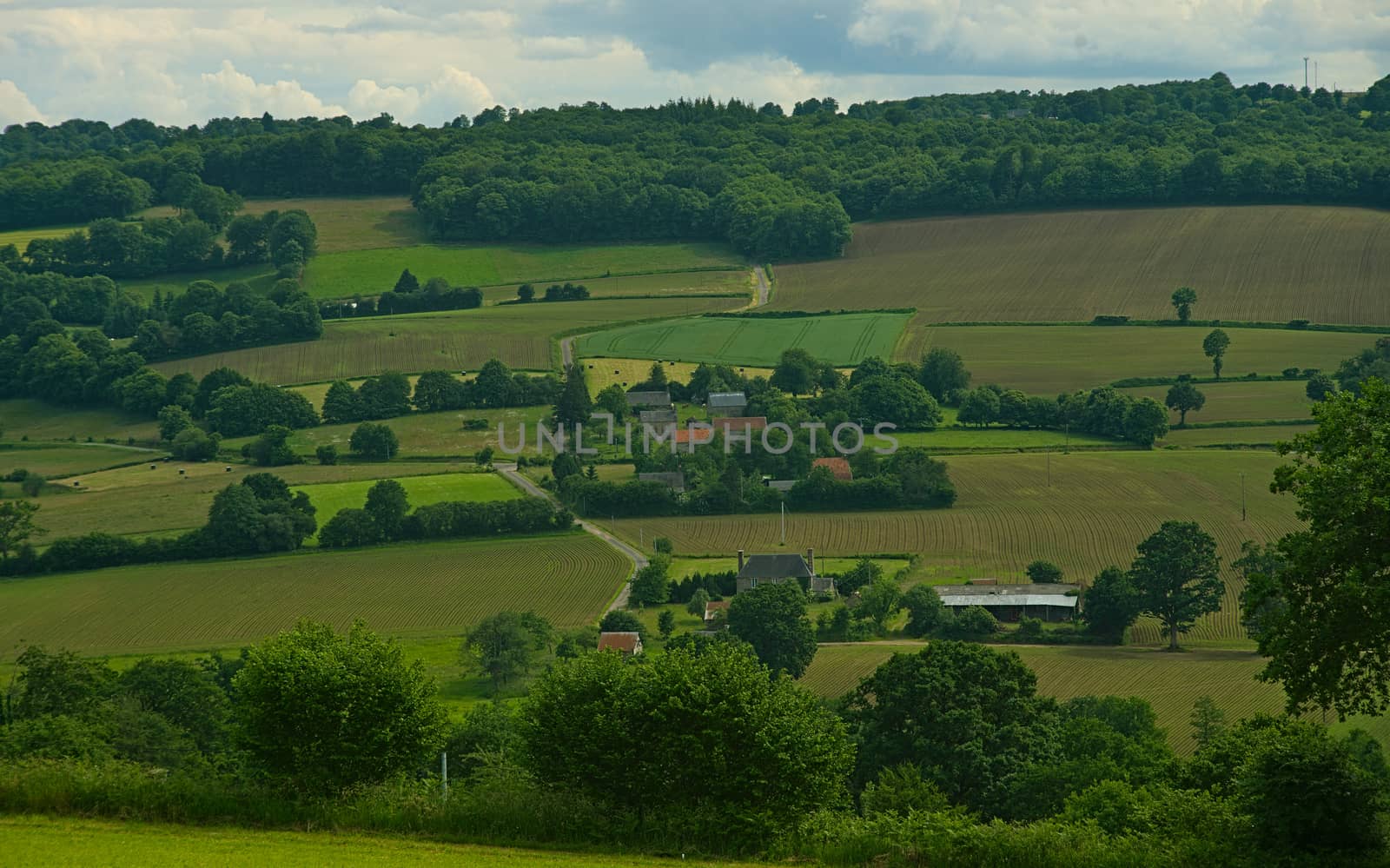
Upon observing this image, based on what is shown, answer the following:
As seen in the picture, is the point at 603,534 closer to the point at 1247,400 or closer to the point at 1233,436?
the point at 1233,436

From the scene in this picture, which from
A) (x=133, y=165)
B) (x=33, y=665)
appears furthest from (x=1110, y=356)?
(x=133, y=165)

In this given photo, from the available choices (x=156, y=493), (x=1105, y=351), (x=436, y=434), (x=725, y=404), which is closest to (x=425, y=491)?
(x=436, y=434)

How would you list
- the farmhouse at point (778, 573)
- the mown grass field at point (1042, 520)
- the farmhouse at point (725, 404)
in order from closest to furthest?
the farmhouse at point (778, 573) < the mown grass field at point (1042, 520) < the farmhouse at point (725, 404)

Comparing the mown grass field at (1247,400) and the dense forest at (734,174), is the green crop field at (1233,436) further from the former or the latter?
the dense forest at (734,174)

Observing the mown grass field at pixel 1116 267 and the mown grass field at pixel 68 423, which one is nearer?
the mown grass field at pixel 68 423

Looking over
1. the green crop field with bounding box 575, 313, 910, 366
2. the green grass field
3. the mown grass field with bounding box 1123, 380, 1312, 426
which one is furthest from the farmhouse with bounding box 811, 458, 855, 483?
the green grass field

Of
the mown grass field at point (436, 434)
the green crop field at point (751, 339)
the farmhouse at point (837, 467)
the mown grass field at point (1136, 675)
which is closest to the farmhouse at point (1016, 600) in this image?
the mown grass field at point (1136, 675)

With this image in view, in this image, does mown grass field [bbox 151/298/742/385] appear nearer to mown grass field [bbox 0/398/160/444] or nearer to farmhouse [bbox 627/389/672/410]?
mown grass field [bbox 0/398/160/444]

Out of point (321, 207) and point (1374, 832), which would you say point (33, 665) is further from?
point (321, 207)
